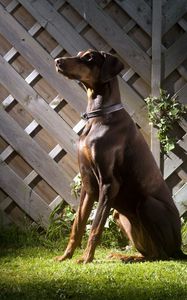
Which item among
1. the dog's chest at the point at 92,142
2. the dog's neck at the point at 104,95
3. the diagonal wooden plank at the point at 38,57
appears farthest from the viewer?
the diagonal wooden plank at the point at 38,57

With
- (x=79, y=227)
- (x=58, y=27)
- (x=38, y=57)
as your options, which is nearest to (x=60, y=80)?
(x=38, y=57)

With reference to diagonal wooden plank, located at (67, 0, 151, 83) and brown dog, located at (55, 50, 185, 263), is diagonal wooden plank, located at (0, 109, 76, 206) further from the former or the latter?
diagonal wooden plank, located at (67, 0, 151, 83)

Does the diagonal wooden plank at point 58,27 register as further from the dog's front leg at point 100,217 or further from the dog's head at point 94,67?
the dog's front leg at point 100,217

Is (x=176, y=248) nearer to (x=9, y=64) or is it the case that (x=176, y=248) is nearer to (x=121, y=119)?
(x=121, y=119)

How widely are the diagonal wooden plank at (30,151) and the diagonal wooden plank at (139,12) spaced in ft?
4.31

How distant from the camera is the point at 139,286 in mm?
2998

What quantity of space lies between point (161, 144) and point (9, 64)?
1.44 m

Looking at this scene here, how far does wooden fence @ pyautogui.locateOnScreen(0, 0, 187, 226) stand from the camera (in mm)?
4410

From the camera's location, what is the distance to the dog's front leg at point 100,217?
11.6 ft

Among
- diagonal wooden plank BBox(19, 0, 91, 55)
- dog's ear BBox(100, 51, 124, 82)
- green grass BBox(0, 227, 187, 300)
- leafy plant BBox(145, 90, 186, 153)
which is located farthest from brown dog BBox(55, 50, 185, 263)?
diagonal wooden plank BBox(19, 0, 91, 55)

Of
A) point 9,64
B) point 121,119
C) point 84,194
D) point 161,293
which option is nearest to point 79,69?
point 121,119

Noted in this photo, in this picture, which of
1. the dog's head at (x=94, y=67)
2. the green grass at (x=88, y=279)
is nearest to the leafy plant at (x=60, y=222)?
the green grass at (x=88, y=279)

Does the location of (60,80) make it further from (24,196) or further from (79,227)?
(79,227)

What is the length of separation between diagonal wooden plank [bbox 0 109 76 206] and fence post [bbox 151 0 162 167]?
82cm
